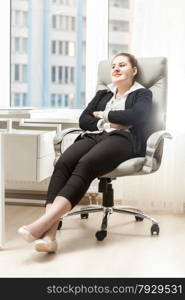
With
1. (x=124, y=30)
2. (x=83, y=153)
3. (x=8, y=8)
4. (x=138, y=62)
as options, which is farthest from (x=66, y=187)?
(x=8, y=8)

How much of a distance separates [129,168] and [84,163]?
26cm

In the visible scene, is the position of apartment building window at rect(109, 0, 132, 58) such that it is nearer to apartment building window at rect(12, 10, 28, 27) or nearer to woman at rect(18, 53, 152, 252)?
woman at rect(18, 53, 152, 252)

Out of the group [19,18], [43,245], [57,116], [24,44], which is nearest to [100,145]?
[43,245]

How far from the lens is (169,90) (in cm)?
324

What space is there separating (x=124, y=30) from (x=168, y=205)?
50.7 inches

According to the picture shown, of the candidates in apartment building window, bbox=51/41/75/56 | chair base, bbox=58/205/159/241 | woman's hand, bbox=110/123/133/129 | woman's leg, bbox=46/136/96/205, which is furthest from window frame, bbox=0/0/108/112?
chair base, bbox=58/205/159/241

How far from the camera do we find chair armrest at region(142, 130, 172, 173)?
2.61 m

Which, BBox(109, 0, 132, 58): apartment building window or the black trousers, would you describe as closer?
the black trousers

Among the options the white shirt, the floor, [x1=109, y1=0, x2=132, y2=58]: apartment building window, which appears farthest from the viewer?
[x1=109, y1=0, x2=132, y2=58]: apartment building window

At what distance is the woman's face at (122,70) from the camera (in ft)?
9.50

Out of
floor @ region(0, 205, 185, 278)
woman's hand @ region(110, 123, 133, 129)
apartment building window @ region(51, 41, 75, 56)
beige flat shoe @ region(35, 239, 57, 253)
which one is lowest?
floor @ region(0, 205, 185, 278)

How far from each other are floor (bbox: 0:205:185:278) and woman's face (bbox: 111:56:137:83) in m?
0.93

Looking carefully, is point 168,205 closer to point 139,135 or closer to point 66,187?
point 139,135

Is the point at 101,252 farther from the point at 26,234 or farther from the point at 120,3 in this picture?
the point at 120,3
